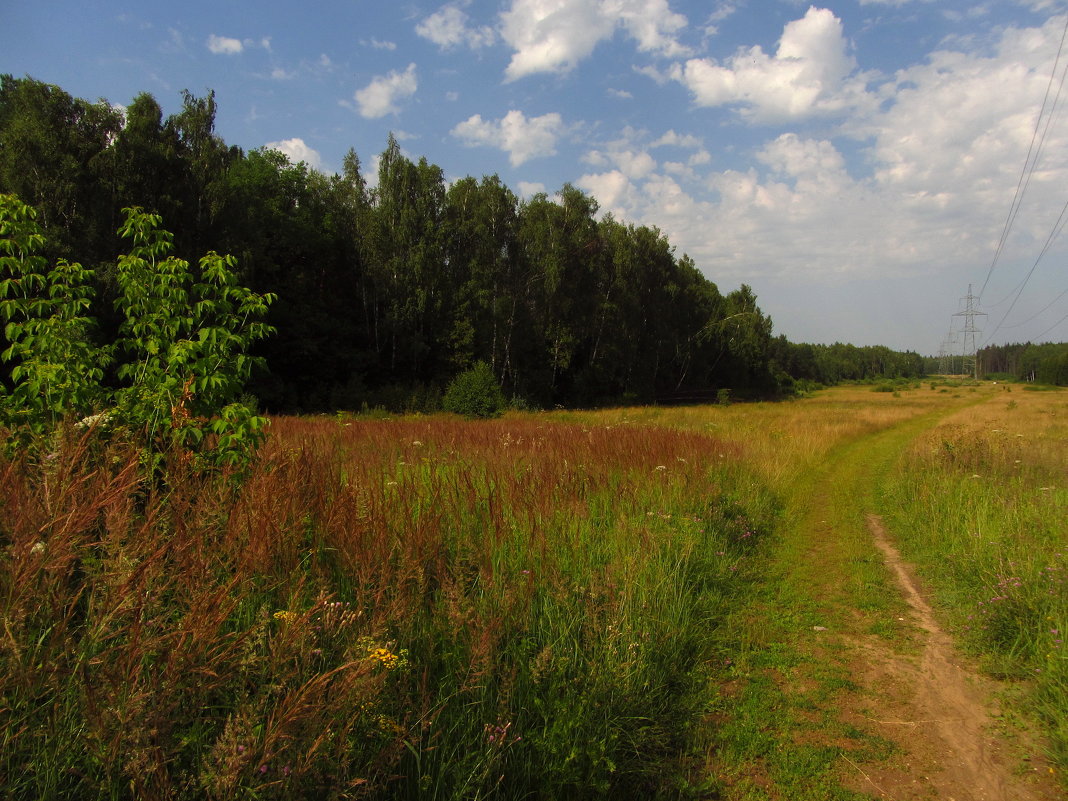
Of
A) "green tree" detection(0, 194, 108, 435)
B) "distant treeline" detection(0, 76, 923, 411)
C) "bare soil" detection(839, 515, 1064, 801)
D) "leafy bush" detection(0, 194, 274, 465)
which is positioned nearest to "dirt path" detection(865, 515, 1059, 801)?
"bare soil" detection(839, 515, 1064, 801)

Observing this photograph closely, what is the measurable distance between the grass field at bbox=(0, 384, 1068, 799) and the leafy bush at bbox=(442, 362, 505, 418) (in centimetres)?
1820

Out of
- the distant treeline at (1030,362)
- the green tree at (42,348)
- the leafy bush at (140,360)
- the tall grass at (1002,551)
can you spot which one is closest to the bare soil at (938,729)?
the tall grass at (1002,551)

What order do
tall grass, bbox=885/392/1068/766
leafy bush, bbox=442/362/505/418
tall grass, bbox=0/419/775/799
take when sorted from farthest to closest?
leafy bush, bbox=442/362/505/418 < tall grass, bbox=885/392/1068/766 < tall grass, bbox=0/419/775/799

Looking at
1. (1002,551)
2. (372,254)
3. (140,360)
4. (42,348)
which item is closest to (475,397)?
(372,254)

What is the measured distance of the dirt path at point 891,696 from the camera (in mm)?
3057

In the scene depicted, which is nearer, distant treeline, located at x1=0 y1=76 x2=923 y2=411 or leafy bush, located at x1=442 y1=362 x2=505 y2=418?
distant treeline, located at x1=0 y1=76 x2=923 y2=411

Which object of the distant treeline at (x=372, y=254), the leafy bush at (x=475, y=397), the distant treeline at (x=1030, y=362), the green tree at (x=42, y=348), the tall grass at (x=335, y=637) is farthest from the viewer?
the distant treeline at (x=1030, y=362)

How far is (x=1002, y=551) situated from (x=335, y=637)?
636 centimetres

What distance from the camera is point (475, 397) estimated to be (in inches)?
1040

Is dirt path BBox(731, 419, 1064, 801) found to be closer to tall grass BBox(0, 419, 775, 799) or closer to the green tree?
tall grass BBox(0, 419, 775, 799)

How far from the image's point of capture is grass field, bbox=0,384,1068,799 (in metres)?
1.75

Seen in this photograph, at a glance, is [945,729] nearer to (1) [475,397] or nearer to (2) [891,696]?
(2) [891,696]

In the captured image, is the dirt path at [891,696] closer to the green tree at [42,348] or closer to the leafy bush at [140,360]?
the leafy bush at [140,360]

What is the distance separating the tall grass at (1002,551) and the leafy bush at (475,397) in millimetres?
17831
